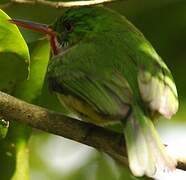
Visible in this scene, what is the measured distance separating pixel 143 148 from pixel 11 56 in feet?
3.21

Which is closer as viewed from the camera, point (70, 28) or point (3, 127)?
point (3, 127)

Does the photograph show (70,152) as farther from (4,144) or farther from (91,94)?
(91,94)

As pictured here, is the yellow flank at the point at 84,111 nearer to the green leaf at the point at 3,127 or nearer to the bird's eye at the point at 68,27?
the green leaf at the point at 3,127

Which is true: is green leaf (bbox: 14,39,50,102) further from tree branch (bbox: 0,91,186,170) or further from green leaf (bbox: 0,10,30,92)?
tree branch (bbox: 0,91,186,170)

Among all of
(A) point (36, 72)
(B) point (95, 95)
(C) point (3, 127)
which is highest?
(B) point (95, 95)

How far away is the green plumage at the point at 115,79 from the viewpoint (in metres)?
3.47

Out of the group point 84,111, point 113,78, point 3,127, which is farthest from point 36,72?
point 113,78

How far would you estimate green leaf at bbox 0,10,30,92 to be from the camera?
3971mm

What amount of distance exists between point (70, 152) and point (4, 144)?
1233 millimetres

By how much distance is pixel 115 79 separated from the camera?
12.2 feet

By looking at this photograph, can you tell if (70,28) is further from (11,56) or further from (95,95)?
(95,95)

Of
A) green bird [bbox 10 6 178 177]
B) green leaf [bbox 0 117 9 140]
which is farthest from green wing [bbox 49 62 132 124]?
green leaf [bbox 0 117 9 140]

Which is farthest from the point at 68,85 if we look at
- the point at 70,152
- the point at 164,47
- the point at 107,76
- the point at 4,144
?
the point at 70,152

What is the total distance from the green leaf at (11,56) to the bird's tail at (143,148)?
2.39 feet
